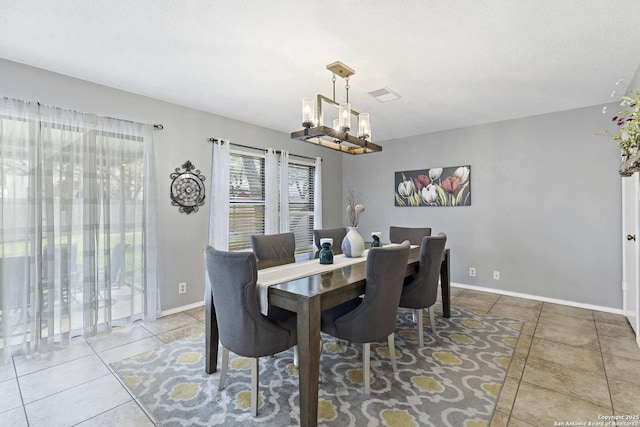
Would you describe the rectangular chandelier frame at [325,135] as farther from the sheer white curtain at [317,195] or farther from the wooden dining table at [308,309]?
the sheer white curtain at [317,195]

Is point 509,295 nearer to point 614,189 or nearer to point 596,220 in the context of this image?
point 596,220

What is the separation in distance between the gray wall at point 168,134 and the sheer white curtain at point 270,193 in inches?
13.8

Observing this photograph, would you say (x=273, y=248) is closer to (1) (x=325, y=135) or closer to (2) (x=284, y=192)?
(1) (x=325, y=135)

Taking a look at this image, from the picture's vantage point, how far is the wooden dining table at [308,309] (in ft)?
5.28

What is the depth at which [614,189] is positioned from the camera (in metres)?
3.47

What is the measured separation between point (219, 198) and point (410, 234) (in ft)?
8.40

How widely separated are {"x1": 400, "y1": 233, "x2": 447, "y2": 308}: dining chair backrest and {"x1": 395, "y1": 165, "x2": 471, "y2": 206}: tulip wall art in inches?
88.8

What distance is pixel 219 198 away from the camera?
3842mm

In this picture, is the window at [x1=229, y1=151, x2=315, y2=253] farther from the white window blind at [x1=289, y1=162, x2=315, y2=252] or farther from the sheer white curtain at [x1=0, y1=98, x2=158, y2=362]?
the sheer white curtain at [x1=0, y1=98, x2=158, y2=362]

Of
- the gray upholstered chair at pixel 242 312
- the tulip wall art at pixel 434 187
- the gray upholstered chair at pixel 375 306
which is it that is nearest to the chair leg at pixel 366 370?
the gray upholstered chair at pixel 375 306

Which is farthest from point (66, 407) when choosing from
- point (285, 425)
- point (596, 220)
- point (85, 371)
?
point (596, 220)

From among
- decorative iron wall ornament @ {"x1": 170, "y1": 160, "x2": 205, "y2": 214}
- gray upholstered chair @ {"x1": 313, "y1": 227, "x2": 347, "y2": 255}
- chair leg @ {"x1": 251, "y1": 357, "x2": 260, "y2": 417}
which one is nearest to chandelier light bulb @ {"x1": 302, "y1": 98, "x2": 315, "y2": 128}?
gray upholstered chair @ {"x1": 313, "y1": 227, "x2": 347, "y2": 255}

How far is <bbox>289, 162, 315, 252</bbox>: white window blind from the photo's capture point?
16.4 ft

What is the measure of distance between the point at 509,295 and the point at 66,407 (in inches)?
192
